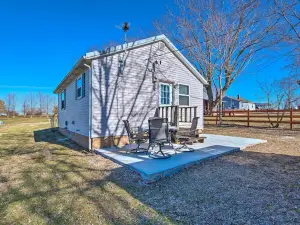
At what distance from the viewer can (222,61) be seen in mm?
15844

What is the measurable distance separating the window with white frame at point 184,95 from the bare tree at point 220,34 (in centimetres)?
614

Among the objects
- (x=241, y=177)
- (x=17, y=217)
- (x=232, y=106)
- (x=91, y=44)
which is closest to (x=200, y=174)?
(x=241, y=177)

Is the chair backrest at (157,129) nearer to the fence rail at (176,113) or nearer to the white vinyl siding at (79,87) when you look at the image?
the fence rail at (176,113)

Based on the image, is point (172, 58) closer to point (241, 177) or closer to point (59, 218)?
point (241, 177)

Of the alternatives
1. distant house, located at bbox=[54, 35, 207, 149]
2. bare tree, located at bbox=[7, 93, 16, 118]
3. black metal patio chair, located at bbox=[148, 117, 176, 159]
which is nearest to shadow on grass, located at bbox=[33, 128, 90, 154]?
distant house, located at bbox=[54, 35, 207, 149]

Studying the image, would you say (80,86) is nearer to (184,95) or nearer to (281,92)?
(184,95)

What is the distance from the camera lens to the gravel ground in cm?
248

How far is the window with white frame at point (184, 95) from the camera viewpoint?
30.1 feet

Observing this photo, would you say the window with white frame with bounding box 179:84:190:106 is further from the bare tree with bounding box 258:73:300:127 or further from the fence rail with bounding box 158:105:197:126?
the bare tree with bounding box 258:73:300:127

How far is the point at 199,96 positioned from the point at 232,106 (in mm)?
42133

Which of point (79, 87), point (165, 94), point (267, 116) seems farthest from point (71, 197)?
point (267, 116)

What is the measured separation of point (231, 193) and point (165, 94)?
19.4 ft

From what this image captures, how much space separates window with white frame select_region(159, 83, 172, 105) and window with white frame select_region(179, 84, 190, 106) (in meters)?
0.67

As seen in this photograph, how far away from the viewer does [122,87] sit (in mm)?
7016
